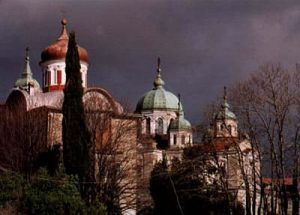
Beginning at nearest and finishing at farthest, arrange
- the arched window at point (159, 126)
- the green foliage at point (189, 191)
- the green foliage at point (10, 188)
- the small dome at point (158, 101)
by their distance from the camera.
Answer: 1. the green foliage at point (10, 188)
2. the green foliage at point (189, 191)
3. the arched window at point (159, 126)
4. the small dome at point (158, 101)

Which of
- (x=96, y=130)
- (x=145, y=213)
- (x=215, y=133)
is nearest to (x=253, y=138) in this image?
(x=215, y=133)

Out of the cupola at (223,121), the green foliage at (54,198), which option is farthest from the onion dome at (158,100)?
the green foliage at (54,198)

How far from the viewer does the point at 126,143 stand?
122ft

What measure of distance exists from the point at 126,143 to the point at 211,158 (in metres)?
5.37

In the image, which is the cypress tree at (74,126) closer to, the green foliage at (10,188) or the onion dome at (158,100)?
the green foliage at (10,188)

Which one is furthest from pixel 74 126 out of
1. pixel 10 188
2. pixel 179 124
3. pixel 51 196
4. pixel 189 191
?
pixel 179 124

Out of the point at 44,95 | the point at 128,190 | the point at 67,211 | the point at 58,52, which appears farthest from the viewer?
the point at 58,52

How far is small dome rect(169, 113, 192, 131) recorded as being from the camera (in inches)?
2429

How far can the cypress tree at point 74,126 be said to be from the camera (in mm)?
28094

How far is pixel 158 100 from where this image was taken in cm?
6775

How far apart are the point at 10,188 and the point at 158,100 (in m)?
43.5

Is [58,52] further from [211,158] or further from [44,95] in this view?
[211,158]

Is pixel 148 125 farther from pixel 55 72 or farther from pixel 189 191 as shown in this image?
pixel 189 191

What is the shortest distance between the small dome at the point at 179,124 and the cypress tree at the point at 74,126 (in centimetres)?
3168
